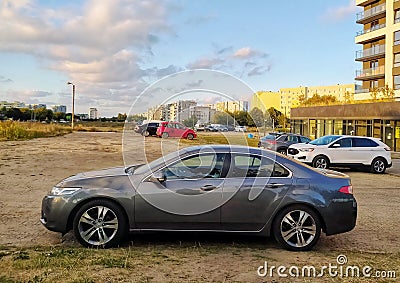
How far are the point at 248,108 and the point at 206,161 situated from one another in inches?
96.9

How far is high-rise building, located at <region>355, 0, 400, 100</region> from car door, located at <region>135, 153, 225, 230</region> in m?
46.7

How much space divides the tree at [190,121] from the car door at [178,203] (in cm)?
262

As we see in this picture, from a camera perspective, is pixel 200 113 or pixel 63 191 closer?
A: pixel 63 191

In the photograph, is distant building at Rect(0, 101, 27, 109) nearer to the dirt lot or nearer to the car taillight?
the dirt lot

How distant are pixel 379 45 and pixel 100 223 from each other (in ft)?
176

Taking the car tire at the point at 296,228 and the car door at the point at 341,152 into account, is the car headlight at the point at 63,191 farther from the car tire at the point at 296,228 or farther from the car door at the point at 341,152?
the car door at the point at 341,152

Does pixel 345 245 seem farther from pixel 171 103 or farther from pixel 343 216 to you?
pixel 171 103

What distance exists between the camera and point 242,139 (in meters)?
7.31

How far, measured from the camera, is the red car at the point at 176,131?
8.11 meters

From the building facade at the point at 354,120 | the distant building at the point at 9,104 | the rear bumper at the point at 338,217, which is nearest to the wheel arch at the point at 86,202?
the rear bumper at the point at 338,217

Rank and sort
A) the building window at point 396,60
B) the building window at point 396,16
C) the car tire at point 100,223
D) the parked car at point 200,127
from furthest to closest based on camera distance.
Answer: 1. the building window at point 396,16
2. the building window at point 396,60
3. the parked car at point 200,127
4. the car tire at point 100,223

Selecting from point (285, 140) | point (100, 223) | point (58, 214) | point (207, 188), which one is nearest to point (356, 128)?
point (285, 140)

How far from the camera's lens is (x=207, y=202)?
5.82 meters

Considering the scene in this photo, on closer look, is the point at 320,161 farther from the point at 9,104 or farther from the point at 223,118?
the point at 9,104
